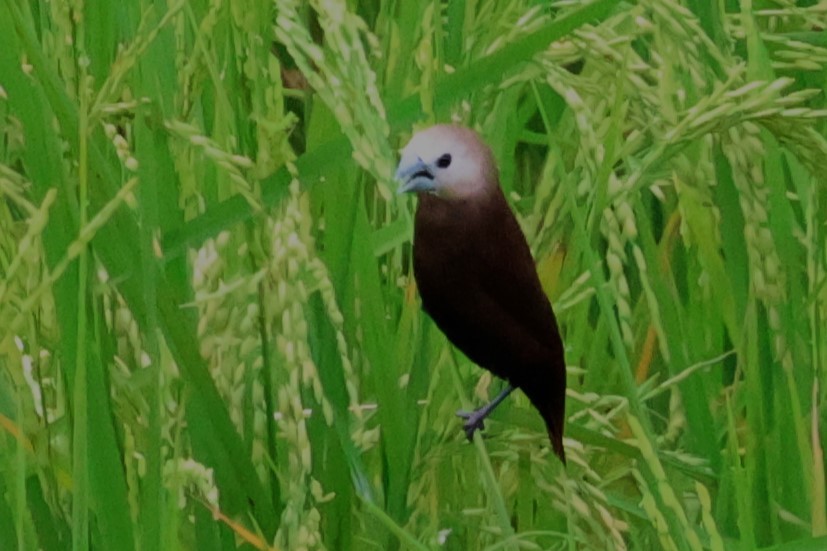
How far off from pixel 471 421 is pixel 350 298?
5.5 inches

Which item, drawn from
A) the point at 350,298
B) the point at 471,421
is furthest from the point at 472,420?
the point at 350,298

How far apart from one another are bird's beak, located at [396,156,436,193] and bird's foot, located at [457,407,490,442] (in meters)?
0.14

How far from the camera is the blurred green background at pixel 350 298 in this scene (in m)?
0.76

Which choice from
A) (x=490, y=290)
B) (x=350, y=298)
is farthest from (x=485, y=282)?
(x=350, y=298)

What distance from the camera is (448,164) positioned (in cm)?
82

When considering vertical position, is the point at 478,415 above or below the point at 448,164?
below

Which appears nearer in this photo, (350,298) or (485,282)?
(485,282)

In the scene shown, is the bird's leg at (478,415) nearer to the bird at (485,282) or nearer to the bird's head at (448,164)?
the bird at (485,282)

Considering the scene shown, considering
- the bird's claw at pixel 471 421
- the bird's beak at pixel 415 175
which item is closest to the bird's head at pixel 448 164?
the bird's beak at pixel 415 175

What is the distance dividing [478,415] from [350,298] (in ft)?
0.43

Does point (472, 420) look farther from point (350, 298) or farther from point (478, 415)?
point (350, 298)

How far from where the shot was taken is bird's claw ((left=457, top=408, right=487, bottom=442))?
862 millimetres

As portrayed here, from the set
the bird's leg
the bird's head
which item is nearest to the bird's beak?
the bird's head

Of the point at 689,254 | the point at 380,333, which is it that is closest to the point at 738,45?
the point at 689,254
